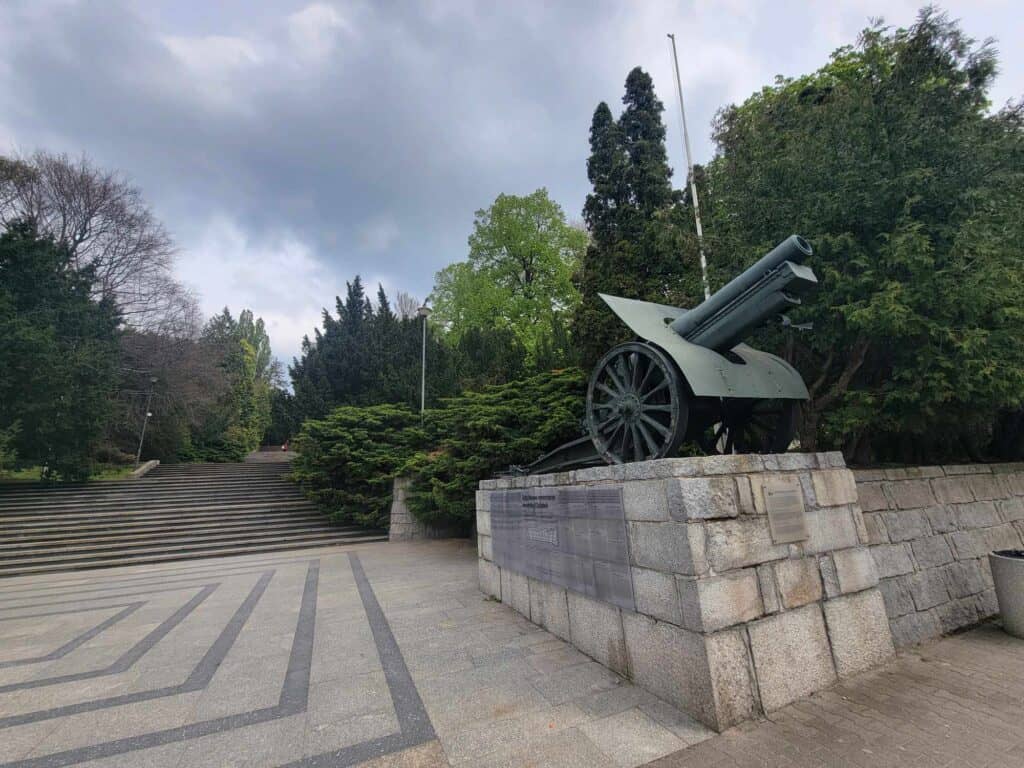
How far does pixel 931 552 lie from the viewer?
4.34m

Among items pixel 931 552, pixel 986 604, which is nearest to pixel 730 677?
pixel 931 552

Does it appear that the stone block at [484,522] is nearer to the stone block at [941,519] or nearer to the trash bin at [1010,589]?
the stone block at [941,519]

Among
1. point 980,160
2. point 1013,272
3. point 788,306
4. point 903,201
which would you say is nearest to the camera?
point 788,306

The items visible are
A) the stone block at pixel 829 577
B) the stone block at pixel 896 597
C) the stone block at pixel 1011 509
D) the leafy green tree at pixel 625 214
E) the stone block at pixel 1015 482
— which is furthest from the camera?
the leafy green tree at pixel 625 214

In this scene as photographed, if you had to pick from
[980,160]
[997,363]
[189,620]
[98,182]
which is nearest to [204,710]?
[189,620]

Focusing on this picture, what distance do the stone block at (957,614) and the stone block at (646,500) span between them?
3482mm

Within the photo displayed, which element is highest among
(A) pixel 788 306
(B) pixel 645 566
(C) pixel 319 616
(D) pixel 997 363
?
(A) pixel 788 306

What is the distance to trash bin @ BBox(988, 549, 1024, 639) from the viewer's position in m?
3.82

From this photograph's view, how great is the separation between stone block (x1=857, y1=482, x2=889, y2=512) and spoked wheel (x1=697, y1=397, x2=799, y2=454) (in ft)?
2.36

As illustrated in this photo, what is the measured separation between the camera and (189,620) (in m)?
5.43

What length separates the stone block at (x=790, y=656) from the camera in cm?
273

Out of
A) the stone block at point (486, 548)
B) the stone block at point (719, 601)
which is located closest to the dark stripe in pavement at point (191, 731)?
the stone block at point (486, 548)

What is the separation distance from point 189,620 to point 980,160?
10.2 meters

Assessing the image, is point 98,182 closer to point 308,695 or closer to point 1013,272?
point 308,695
